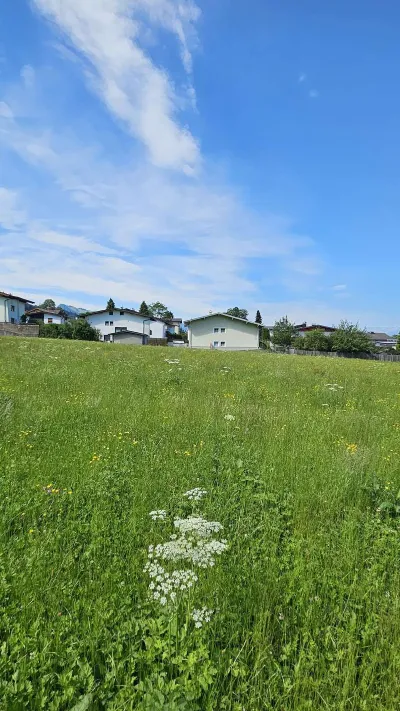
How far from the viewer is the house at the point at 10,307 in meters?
62.8

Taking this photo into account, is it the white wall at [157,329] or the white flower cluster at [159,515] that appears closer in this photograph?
the white flower cluster at [159,515]

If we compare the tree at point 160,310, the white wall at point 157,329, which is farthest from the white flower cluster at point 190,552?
the tree at point 160,310

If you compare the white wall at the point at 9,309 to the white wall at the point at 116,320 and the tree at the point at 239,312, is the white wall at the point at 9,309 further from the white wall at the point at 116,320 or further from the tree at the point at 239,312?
the tree at the point at 239,312

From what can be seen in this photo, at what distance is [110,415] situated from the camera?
6523 millimetres

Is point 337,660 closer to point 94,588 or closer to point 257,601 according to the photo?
point 257,601

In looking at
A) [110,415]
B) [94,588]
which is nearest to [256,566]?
[94,588]

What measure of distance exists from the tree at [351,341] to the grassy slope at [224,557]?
5819 centimetres

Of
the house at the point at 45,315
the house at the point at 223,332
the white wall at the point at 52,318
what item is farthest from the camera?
the white wall at the point at 52,318

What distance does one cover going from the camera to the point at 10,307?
64.6m

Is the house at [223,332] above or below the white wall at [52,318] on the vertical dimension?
below

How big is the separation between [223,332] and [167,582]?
55.0m

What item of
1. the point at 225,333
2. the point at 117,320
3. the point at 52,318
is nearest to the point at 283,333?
the point at 225,333

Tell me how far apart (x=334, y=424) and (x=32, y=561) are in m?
5.56

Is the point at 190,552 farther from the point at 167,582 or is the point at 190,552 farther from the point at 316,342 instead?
the point at 316,342
